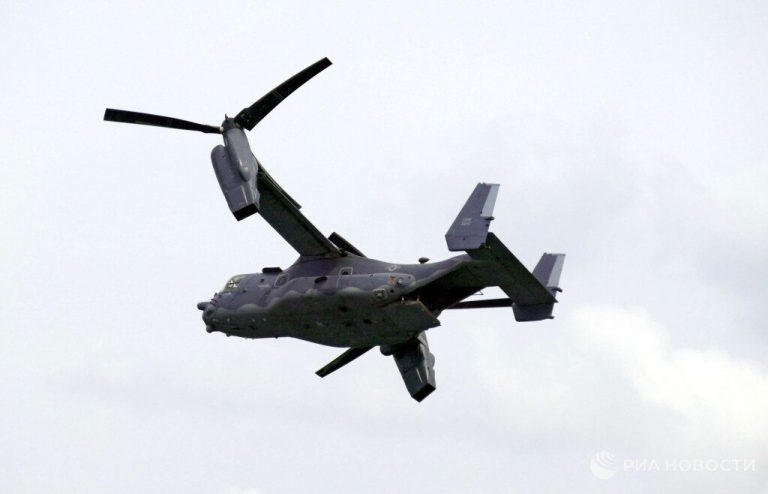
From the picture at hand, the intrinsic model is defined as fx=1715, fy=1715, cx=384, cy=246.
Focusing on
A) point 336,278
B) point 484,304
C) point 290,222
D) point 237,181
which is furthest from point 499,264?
point 237,181

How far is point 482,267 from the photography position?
54750 millimetres

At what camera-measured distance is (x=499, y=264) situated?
179 ft

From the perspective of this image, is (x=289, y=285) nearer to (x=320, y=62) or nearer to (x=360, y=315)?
(x=360, y=315)

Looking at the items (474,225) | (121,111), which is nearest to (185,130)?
(121,111)

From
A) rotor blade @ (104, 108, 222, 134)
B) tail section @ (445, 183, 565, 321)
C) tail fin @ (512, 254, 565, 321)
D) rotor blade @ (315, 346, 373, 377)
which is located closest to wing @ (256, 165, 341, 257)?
rotor blade @ (104, 108, 222, 134)

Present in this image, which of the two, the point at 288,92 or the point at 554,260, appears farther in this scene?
the point at 554,260

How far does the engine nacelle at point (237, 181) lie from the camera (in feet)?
177

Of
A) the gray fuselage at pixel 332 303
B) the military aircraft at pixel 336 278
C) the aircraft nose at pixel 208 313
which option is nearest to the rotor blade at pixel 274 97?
the military aircraft at pixel 336 278

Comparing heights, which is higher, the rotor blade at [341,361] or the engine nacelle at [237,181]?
the engine nacelle at [237,181]

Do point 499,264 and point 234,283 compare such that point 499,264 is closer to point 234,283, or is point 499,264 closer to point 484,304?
point 484,304

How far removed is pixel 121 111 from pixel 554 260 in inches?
622

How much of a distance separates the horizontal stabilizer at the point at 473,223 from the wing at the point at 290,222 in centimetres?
751

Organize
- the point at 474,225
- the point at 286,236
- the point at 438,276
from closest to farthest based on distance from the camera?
the point at 474,225 < the point at 438,276 < the point at 286,236

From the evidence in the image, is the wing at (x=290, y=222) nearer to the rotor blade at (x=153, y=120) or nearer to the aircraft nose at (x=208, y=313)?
the rotor blade at (x=153, y=120)
